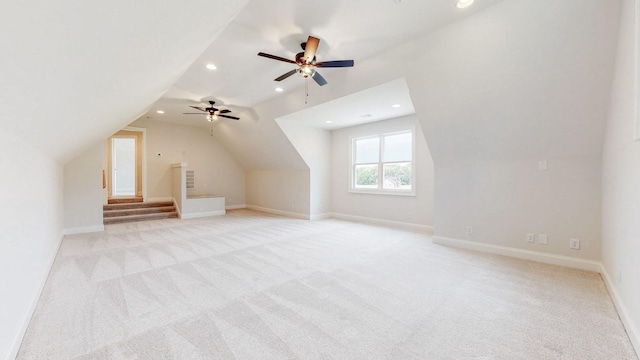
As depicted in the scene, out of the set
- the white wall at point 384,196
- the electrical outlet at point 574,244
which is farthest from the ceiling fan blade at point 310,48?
the electrical outlet at point 574,244

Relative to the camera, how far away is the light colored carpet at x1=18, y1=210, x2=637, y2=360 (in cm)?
174

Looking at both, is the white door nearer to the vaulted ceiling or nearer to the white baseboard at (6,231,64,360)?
the vaulted ceiling

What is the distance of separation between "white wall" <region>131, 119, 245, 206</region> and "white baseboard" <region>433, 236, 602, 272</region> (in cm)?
748

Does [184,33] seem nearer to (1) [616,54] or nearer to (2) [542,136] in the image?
(1) [616,54]

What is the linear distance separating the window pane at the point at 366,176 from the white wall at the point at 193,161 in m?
4.96

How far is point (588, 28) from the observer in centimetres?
235

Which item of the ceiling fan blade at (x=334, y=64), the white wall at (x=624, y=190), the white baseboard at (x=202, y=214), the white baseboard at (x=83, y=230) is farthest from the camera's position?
the white baseboard at (x=202, y=214)

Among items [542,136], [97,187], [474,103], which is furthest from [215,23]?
[97,187]

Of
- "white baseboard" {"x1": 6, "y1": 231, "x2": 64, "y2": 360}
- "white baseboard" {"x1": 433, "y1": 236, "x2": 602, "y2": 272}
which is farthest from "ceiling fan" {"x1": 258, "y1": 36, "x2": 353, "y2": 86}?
A: "white baseboard" {"x1": 433, "y1": 236, "x2": 602, "y2": 272}

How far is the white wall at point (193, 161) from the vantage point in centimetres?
789

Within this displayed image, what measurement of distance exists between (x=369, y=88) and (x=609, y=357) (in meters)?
3.80

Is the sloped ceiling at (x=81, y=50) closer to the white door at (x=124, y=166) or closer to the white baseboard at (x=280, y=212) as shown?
the white baseboard at (x=280, y=212)

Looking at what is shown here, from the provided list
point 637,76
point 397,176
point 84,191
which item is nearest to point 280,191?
point 397,176

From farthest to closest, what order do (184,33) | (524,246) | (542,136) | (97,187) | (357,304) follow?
1. (97,187)
2. (524,246)
3. (542,136)
4. (357,304)
5. (184,33)
